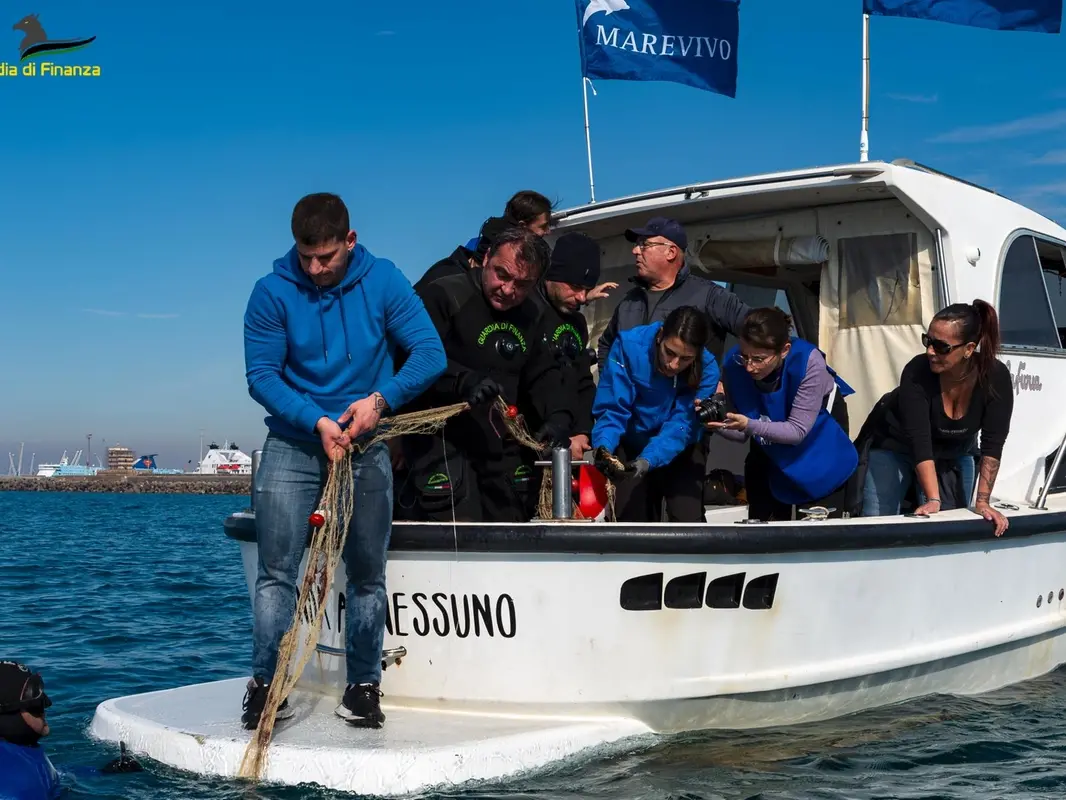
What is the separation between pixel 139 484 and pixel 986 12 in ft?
394

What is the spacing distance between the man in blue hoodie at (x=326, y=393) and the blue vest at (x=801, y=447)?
1.62 m

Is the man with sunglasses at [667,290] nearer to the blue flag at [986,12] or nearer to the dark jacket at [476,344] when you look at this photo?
the dark jacket at [476,344]

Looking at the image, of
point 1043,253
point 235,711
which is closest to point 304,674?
point 235,711

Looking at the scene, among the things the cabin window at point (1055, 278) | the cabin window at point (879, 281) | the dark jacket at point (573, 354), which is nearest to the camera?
the dark jacket at point (573, 354)

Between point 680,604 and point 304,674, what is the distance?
5.59 feet

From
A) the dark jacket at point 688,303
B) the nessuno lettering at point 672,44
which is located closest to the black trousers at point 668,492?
the dark jacket at point 688,303

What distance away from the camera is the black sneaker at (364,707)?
4402 mm

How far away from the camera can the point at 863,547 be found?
15.9ft

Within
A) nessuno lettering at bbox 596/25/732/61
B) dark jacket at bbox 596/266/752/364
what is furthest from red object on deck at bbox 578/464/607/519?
nessuno lettering at bbox 596/25/732/61

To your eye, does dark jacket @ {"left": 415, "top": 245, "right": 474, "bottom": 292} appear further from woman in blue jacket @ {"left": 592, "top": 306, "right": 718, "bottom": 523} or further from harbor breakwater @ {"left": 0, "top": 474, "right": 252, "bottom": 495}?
harbor breakwater @ {"left": 0, "top": 474, "right": 252, "bottom": 495}

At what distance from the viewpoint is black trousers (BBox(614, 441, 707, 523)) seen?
5.08 meters

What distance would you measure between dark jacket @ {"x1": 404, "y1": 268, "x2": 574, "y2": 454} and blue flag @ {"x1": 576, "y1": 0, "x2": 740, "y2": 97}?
4.09 metres

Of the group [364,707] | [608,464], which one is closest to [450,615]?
[364,707]

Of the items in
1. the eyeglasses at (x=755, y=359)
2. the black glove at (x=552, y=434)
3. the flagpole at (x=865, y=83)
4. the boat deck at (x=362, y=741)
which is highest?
the flagpole at (x=865, y=83)
